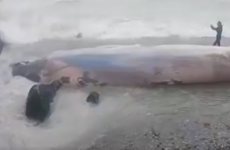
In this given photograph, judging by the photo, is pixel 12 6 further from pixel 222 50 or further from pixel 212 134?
pixel 212 134

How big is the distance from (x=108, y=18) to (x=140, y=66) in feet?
3.10

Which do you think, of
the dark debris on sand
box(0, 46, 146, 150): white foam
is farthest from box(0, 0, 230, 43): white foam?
the dark debris on sand

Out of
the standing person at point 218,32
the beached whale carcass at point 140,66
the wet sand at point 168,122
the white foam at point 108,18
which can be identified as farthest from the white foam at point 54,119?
the standing person at point 218,32

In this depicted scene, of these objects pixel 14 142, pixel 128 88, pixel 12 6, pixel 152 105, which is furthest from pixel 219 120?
pixel 12 6

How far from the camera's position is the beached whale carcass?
10.5 ft

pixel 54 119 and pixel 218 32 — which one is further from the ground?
pixel 218 32

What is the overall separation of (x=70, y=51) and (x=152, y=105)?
0.88 metres

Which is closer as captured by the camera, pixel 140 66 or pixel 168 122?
pixel 168 122

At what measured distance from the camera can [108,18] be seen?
4020 millimetres

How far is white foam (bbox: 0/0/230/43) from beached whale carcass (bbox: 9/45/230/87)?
413 millimetres

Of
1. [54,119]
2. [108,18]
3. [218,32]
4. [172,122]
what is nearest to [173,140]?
[172,122]

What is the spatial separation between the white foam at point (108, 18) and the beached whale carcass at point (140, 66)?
0.41 metres

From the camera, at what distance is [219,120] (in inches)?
108

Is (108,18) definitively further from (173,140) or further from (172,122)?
(173,140)
